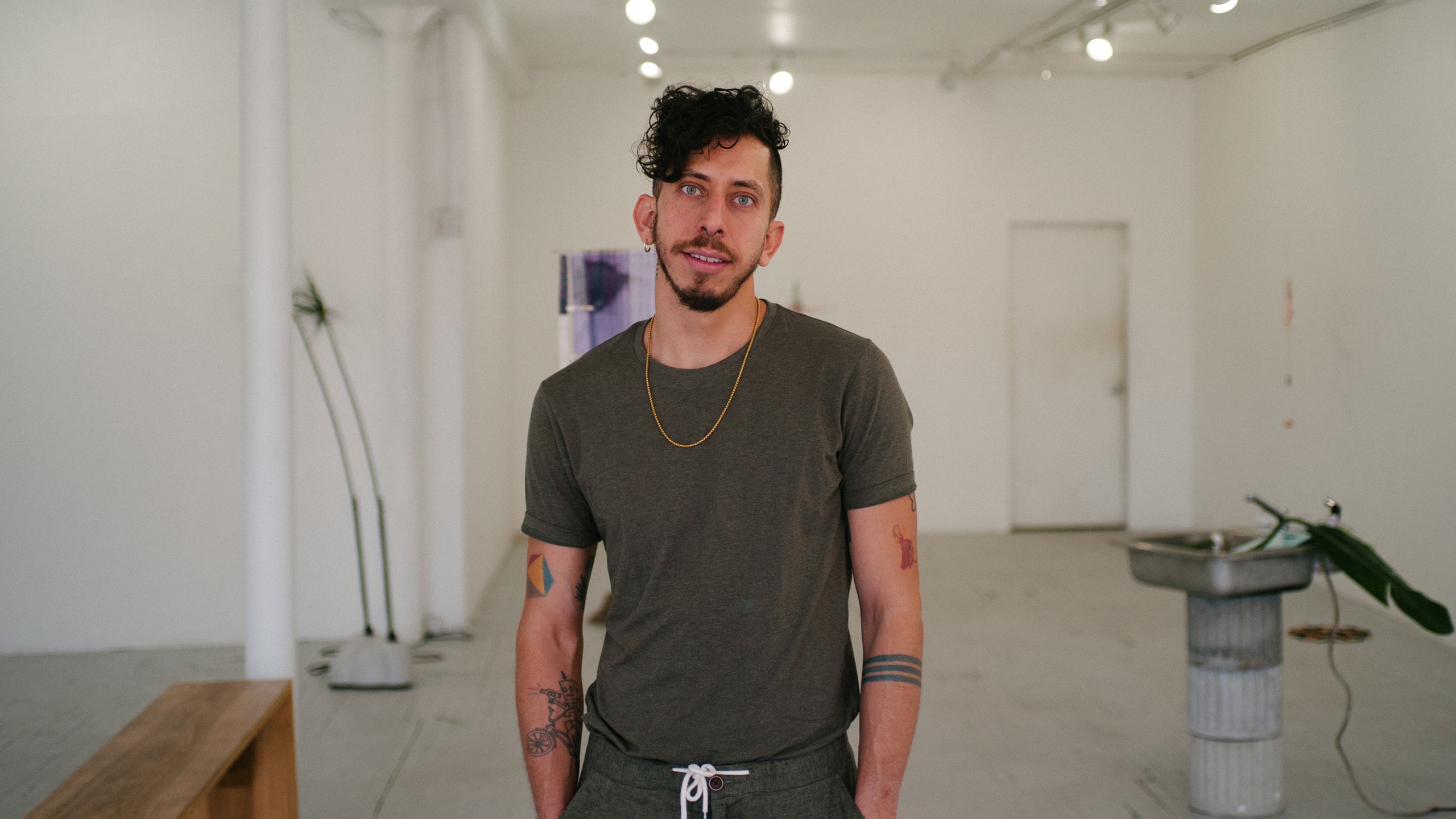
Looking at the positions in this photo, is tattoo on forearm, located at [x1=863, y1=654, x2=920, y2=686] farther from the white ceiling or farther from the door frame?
the door frame

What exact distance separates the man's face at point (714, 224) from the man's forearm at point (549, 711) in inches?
20.8

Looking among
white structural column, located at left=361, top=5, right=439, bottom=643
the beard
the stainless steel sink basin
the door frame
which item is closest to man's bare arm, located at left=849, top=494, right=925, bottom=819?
the beard

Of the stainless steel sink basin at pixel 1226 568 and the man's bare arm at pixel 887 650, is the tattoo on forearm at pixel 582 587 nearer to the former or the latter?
the man's bare arm at pixel 887 650

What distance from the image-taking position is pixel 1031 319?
7441 millimetres

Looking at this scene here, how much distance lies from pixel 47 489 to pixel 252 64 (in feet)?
8.55

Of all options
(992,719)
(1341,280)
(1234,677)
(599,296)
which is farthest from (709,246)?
(1341,280)

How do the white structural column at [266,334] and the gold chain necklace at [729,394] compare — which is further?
the white structural column at [266,334]

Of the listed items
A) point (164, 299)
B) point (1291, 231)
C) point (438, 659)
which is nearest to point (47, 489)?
point (164, 299)

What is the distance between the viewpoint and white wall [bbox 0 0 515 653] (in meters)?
4.57

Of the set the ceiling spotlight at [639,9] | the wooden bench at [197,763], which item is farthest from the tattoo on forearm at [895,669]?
the ceiling spotlight at [639,9]

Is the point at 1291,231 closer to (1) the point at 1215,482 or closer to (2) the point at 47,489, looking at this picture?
(1) the point at 1215,482

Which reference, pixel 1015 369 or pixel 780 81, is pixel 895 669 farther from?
pixel 1015 369

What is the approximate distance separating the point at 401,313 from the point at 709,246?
3.71 meters

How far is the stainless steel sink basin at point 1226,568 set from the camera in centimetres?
283
